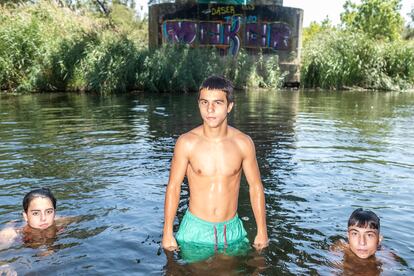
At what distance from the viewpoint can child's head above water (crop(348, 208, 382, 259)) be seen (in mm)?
4258

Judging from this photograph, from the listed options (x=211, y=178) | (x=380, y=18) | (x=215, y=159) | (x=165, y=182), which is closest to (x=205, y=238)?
(x=211, y=178)

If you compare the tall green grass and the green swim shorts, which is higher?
the tall green grass

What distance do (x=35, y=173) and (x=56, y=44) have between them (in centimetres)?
1552

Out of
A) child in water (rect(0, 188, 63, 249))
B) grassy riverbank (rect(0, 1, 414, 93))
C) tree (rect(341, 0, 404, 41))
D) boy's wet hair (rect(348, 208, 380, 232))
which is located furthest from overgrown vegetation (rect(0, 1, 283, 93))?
tree (rect(341, 0, 404, 41))

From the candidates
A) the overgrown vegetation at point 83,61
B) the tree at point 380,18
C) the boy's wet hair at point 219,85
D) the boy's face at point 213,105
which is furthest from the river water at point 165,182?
the tree at point 380,18

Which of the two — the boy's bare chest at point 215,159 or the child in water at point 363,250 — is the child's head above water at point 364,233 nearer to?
the child in water at point 363,250

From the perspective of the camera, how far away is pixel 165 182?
7.00 m

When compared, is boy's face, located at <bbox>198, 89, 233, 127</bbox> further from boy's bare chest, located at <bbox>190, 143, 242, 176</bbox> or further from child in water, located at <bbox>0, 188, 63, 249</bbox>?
child in water, located at <bbox>0, 188, 63, 249</bbox>

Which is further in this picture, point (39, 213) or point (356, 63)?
point (356, 63)

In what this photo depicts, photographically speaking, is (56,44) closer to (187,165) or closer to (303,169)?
(303,169)

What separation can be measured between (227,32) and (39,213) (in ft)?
76.1

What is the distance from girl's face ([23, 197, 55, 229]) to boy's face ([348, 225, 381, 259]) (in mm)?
3087

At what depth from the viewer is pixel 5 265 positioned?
423 cm

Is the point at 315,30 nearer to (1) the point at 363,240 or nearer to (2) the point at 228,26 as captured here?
(2) the point at 228,26
